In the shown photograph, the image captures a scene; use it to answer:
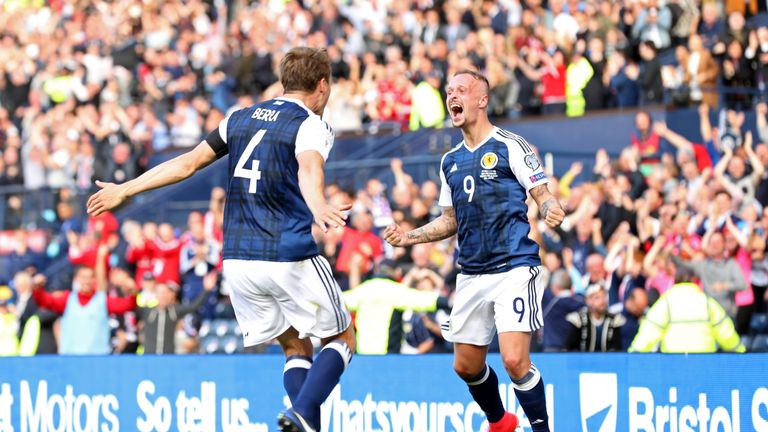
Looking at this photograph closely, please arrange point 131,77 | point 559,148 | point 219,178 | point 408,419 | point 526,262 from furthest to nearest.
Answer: point 131,77
point 219,178
point 559,148
point 408,419
point 526,262

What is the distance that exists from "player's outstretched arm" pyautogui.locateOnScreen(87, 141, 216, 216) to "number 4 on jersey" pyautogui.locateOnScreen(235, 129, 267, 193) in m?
0.22

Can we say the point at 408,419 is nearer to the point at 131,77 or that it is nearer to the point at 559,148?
the point at 559,148

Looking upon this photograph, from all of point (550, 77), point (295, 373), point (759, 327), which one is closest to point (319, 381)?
point (295, 373)

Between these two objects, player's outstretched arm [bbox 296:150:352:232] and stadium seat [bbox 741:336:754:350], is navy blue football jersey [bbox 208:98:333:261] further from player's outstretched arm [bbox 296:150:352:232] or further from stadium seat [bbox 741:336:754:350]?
stadium seat [bbox 741:336:754:350]

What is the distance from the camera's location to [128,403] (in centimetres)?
1285

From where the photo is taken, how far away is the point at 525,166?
922cm

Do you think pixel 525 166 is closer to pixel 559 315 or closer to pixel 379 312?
pixel 559 315

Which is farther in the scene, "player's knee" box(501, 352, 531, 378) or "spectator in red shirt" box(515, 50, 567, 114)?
"spectator in red shirt" box(515, 50, 567, 114)

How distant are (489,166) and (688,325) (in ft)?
13.4

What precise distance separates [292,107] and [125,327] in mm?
9149

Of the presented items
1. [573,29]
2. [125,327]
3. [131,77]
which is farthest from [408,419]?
[131,77]

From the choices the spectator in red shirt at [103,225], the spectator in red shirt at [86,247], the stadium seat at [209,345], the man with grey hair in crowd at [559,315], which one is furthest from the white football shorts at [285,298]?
the spectator in red shirt at [103,225]

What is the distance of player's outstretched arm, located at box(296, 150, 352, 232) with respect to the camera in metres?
7.91

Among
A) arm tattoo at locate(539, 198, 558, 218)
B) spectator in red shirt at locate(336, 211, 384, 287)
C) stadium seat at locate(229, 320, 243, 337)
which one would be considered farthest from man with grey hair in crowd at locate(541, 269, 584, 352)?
stadium seat at locate(229, 320, 243, 337)
